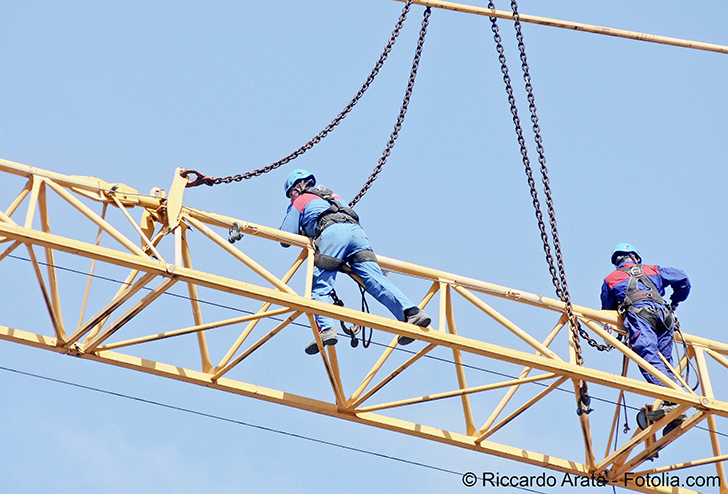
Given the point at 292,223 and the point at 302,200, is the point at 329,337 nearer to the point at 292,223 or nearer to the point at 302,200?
the point at 292,223

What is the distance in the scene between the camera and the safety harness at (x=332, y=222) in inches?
561

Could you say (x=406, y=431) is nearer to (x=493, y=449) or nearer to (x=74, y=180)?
(x=493, y=449)

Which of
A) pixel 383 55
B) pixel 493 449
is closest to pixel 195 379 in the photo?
pixel 493 449

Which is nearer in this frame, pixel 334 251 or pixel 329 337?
pixel 329 337

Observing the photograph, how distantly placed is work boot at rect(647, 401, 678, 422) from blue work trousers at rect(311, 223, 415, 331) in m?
3.42

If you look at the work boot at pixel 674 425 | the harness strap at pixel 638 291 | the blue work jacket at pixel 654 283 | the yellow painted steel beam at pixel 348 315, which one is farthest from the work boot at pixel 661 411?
the blue work jacket at pixel 654 283

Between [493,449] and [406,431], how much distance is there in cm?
119

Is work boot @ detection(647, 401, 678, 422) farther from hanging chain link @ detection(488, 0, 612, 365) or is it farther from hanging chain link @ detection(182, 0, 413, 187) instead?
hanging chain link @ detection(182, 0, 413, 187)

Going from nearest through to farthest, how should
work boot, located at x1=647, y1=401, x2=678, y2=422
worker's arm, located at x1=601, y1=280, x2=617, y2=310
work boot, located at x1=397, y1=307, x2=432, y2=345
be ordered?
work boot, located at x1=397, y1=307, x2=432, y2=345, work boot, located at x1=647, y1=401, x2=678, y2=422, worker's arm, located at x1=601, y1=280, x2=617, y2=310

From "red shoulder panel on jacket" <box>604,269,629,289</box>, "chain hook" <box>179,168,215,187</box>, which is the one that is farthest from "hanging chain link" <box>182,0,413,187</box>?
"red shoulder panel on jacket" <box>604,269,629,289</box>

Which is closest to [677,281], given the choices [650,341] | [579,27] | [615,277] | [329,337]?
[615,277]

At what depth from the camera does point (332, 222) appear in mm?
14523

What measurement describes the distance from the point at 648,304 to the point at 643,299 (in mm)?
96

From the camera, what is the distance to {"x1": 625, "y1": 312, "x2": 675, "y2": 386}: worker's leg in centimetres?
1492
